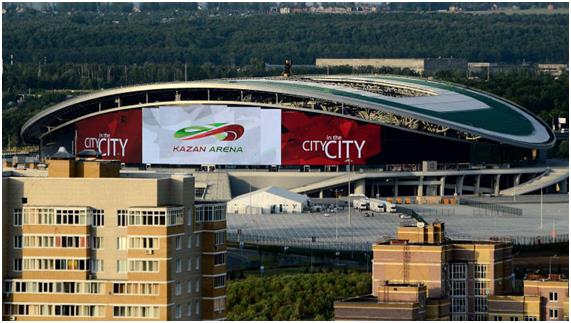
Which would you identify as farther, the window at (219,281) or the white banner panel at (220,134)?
the white banner panel at (220,134)

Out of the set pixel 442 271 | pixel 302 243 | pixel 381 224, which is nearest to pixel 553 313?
pixel 442 271

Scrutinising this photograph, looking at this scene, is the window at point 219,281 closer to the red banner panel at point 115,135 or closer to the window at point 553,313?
the window at point 553,313

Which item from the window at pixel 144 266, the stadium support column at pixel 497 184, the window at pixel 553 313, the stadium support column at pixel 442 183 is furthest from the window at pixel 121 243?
the stadium support column at pixel 497 184

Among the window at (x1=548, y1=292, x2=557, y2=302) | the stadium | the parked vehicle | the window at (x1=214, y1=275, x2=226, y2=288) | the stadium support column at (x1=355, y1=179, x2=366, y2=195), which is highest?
the stadium

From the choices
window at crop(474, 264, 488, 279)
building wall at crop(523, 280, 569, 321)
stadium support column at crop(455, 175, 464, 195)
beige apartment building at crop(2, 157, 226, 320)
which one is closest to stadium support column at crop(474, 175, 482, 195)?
stadium support column at crop(455, 175, 464, 195)

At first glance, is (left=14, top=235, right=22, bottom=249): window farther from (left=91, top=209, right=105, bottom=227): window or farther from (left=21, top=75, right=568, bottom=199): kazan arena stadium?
(left=21, top=75, right=568, bottom=199): kazan arena stadium

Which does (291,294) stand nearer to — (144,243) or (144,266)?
(144,243)
